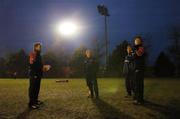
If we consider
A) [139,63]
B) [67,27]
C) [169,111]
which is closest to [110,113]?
[169,111]

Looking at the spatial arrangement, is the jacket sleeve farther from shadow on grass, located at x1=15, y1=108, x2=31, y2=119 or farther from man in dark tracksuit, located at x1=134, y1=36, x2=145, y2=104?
man in dark tracksuit, located at x1=134, y1=36, x2=145, y2=104

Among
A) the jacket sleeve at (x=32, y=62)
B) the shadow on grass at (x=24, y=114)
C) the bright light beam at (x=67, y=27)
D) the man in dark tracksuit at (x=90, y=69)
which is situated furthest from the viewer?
the bright light beam at (x=67, y=27)

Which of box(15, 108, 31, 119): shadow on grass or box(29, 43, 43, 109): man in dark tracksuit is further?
box(29, 43, 43, 109): man in dark tracksuit

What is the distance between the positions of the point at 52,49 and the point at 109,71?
21468mm

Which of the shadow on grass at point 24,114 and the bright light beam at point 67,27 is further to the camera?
the bright light beam at point 67,27

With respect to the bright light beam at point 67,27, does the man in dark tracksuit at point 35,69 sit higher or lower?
lower

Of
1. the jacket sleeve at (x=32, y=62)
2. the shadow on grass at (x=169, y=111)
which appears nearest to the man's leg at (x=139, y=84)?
the shadow on grass at (x=169, y=111)

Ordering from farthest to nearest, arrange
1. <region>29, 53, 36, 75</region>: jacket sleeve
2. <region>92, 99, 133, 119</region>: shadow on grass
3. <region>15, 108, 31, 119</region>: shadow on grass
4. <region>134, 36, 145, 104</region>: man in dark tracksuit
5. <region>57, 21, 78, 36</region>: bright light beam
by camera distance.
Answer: <region>57, 21, 78, 36</region>: bright light beam → <region>134, 36, 145, 104</region>: man in dark tracksuit → <region>29, 53, 36, 75</region>: jacket sleeve → <region>15, 108, 31, 119</region>: shadow on grass → <region>92, 99, 133, 119</region>: shadow on grass

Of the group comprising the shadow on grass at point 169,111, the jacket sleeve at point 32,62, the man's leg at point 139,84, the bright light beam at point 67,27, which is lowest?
the shadow on grass at point 169,111

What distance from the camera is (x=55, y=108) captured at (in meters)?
8.90

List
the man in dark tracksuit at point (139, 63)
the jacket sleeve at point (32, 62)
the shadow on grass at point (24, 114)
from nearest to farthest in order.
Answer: the shadow on grass at point (24, 114), the jacket sleeve at point (32, 62), the man in dark tracksuit at point (139, 63)

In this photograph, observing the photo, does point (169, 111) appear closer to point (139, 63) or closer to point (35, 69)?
point (139, 63)

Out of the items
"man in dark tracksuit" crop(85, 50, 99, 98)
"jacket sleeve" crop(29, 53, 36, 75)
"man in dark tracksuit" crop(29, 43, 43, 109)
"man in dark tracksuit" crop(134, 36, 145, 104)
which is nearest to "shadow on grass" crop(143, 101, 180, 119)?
"man in dark tracksuit" crop(134, 36, 145, 104)

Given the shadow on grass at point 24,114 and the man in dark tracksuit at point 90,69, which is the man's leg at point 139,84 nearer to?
the man in dark tracksuit at point 90,69
